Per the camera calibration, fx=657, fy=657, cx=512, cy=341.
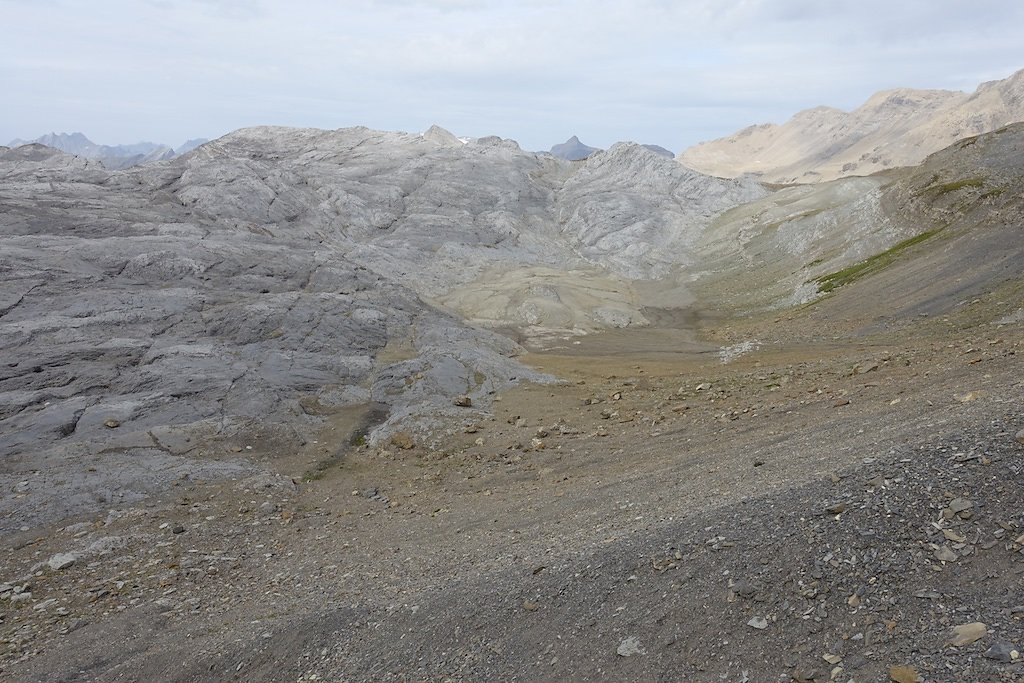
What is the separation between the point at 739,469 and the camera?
59.8 ft

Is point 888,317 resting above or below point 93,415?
above

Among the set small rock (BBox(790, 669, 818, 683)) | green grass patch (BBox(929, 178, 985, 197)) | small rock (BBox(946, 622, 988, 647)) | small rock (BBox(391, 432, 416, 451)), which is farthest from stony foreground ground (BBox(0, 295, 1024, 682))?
green grass patch (BBox(929, 178, 985, 197))

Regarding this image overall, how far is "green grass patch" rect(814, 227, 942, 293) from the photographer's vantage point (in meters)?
56.1

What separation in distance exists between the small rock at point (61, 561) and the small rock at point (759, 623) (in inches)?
757

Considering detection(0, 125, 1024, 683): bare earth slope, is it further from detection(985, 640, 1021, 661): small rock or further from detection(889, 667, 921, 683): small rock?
detection(889, 667, 921, 683): small rock

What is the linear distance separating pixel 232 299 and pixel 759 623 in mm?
44088

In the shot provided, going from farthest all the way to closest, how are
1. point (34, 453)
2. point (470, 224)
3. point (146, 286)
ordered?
point (470, 224), point (146, 286), point (34, 453)

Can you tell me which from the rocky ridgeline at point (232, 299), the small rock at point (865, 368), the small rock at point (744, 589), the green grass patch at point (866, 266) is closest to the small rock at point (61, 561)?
the rocky ridgeline at point (232, 299)

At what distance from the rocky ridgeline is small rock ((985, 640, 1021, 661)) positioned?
25684 mm

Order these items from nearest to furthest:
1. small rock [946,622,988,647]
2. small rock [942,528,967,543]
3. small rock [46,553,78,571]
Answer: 1. small rock [946,622,988,647]
2. small rock [942,528,967,543]
3. small rock [46,553,78,571]

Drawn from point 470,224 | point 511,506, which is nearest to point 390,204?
point 470,224

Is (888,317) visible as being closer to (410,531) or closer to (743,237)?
(410,531)

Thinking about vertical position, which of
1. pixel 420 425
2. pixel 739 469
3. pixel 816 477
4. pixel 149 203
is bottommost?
pixel 420 425

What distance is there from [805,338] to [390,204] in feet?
229
